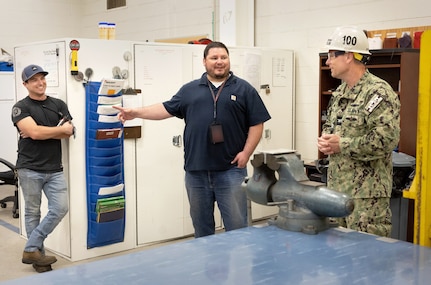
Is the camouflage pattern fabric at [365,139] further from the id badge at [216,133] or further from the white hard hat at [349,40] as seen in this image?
the id badge at [216,133]

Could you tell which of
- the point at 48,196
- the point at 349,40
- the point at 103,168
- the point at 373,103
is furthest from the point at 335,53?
the point at 48,196

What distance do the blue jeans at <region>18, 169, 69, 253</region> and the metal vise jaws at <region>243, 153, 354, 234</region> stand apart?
2.40 metres

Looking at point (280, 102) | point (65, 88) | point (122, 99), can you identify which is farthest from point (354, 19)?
point (65, 88)

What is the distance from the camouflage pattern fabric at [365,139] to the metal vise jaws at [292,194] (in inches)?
18.9

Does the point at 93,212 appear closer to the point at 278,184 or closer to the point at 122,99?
the point at 122,99

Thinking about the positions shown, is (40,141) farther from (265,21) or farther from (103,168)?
A: (265,21)

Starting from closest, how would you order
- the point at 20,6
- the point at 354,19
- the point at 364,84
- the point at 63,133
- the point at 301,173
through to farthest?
the point at 301,173 → the point at 364,84 → the point at 63,133 → the point at 354,19 → the point at 20,6

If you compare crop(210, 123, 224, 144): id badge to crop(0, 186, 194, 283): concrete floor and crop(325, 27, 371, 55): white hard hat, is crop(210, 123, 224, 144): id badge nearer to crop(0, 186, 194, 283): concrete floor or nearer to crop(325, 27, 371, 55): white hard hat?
crop(325, 27, 371, 55): white hard hat

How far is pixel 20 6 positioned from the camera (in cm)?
916

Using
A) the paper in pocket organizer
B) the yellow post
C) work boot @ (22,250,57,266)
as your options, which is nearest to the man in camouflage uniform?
the yellow post

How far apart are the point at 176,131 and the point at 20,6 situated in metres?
5.59

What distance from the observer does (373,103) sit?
102 inches

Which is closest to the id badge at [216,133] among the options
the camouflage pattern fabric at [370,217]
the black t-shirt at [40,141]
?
the camouflage pattern fabric at [370,217]

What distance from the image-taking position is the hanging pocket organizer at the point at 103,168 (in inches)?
173
